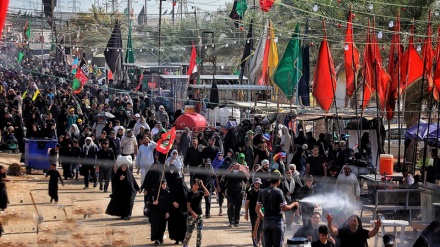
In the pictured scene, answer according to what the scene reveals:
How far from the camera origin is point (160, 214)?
15.6 meters

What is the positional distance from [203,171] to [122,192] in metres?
1.63

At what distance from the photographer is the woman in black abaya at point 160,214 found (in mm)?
15492

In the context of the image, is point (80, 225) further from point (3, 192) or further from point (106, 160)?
point (106, 160)

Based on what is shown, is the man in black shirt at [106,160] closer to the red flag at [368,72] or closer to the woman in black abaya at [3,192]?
the woman in black abaya at [3,192]

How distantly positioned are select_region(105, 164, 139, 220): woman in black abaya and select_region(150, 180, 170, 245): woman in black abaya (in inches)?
79.8

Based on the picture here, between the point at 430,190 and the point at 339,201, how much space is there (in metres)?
1.68

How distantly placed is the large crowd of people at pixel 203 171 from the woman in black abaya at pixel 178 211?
15 millimetres

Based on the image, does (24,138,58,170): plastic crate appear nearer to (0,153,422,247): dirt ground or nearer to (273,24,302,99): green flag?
(0,153,422,247): dirt ground

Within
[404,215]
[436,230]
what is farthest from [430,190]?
[436,230]

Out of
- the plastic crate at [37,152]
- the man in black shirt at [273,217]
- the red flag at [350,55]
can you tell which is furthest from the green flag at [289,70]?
the man in black shirt at [273,217]

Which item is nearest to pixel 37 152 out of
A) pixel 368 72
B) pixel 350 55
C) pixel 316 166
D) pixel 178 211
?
pixel 350 55

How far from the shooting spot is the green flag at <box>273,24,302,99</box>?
24.7m

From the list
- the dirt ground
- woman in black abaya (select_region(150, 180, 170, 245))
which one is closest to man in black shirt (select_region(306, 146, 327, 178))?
the dirt ground

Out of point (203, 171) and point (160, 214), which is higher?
point (203, 171)
